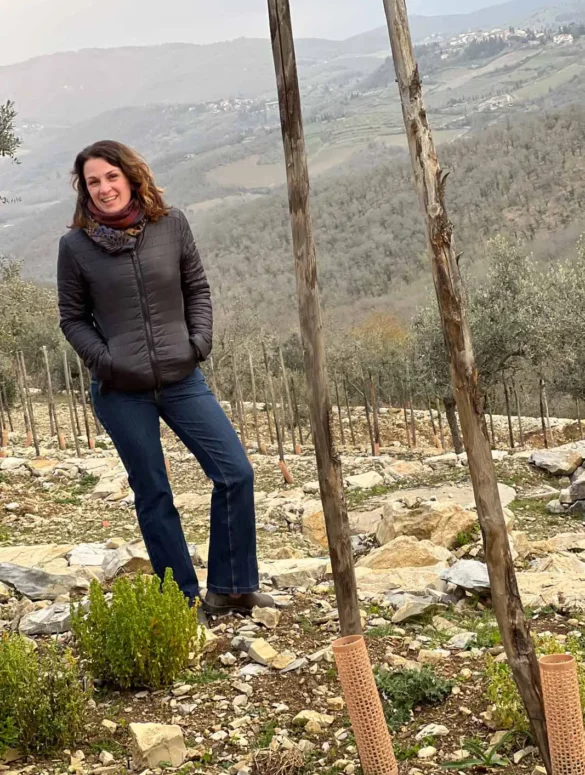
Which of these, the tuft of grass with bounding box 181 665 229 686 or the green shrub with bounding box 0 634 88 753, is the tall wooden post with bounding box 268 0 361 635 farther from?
the green shrub with bounding box 0 634 88 753

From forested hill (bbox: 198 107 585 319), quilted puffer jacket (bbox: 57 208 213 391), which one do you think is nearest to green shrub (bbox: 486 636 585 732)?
quilted puffer jacket (bbox: 57 208 213 391)

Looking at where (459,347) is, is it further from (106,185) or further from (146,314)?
(106,185)

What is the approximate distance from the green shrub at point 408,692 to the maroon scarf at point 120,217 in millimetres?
2487

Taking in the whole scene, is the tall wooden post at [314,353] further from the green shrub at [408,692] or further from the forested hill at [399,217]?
the forested hill at [399,217]

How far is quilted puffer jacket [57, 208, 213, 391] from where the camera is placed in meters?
4.00

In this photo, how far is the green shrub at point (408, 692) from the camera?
11.3 ft

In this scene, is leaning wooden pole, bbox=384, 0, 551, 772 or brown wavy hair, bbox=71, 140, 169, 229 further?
brown wavy hair, bbox=71, 140, 169, 229

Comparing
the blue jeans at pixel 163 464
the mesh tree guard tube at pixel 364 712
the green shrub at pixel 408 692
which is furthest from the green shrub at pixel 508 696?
the blue jeans at pixel 163 464

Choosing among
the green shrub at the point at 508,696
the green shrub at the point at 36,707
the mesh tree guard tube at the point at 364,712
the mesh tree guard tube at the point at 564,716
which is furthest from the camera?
the green shrub at the point at 36,707

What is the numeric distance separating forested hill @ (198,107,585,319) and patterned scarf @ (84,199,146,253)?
73209mm

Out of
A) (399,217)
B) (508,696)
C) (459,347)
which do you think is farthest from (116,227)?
(399,217)

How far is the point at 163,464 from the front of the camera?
424 cm

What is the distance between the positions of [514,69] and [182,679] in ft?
656

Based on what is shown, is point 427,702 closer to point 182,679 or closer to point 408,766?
point 408,766
